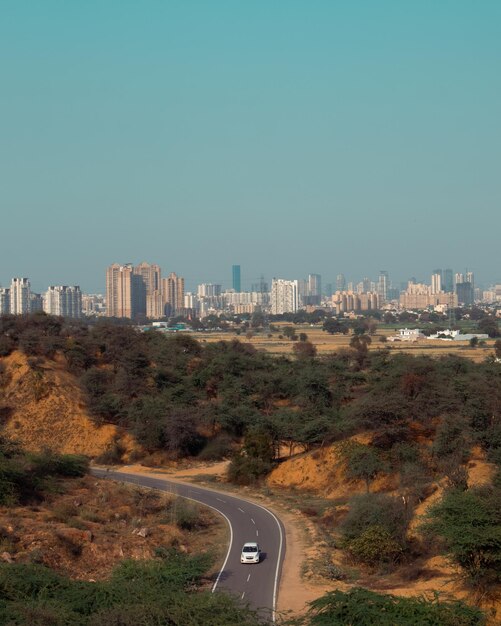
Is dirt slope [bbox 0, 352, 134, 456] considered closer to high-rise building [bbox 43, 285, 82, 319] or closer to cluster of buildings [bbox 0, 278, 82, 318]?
cluster of buildings [bbox 0, 278, 82, 318]

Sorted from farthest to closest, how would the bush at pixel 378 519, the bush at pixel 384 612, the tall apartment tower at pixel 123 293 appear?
the tall apartment tower at pixel 123 293, the bush at pixel 378 519, the bush at pixel 384 612

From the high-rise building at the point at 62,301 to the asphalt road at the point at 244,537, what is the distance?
5455 inches

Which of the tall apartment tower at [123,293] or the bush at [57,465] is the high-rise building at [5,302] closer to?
the tall apartment tower at [123,293]

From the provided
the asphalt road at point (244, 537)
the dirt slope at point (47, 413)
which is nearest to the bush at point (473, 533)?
the asphalt road at point (244, 537)

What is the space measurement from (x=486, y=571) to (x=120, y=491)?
1446 centimetres

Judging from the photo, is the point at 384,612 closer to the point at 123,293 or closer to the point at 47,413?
the point at 47,413

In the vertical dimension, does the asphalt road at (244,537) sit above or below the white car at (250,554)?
below

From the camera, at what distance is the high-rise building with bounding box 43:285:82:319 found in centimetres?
17250

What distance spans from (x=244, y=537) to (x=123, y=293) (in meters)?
173

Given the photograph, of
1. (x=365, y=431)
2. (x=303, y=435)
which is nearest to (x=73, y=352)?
(x=303, y=435)

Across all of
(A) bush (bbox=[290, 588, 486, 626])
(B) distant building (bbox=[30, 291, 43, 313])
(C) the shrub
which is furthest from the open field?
(A) bush (bbox=[290, 588, 486, 626])

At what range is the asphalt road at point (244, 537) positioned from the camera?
1969 centimetres

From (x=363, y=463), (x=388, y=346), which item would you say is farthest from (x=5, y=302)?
(x=363, y=463)

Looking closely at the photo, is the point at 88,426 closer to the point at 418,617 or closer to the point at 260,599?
the point at 260,599
